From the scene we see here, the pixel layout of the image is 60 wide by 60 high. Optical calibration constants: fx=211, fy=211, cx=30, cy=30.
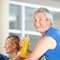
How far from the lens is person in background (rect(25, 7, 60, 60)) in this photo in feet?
3.85

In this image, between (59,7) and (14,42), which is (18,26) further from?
(14,42)

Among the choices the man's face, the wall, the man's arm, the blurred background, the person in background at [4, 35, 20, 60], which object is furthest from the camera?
the blurred background

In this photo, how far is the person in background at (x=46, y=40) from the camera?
1.17m

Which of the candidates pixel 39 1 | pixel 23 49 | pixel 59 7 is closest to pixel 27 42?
pixel 23 49

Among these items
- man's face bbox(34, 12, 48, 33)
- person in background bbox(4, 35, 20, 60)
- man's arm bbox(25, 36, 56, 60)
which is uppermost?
man's face bbox(34, 12, 48, 33)

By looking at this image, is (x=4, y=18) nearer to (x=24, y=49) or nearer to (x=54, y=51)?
(x=24, y=49)

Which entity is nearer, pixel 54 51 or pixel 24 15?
pixel 54 51

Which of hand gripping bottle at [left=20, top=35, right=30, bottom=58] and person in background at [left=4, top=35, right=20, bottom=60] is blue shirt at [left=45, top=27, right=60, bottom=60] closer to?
hand gripping bottle at [left=20, top=35, right=30, bottom=58]

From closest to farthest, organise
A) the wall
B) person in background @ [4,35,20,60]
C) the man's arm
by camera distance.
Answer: the man's arm → person in background @ [4,35,20,60] → the wall

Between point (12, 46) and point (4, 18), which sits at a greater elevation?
point (4, 18)

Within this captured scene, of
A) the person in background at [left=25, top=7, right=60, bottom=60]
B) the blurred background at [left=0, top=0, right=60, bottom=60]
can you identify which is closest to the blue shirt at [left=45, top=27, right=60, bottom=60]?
the person in background at [left=25, top=7, right=60, bottom=60]

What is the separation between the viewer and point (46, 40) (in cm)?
118

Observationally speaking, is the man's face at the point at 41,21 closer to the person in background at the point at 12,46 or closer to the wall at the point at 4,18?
the person in background at the point at 12,46

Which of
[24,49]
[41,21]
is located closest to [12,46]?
[24,49]
